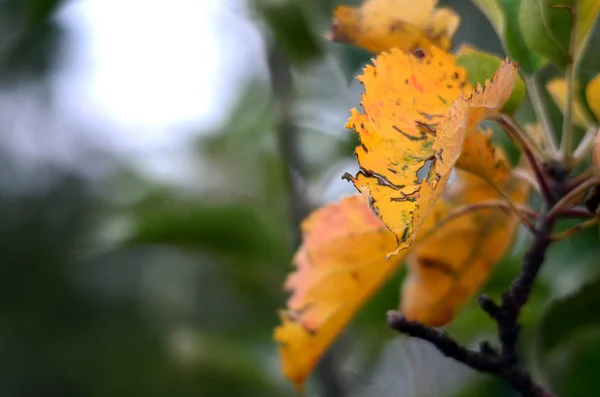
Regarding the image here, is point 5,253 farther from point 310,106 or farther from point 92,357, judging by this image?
point 310,106

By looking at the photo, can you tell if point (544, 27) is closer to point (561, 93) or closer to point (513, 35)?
point (513, 35)

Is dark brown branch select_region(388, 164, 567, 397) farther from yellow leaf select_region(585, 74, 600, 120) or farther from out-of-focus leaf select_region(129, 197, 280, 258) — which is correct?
out-of-focus leaf select_region(129, 197, 280, 258)

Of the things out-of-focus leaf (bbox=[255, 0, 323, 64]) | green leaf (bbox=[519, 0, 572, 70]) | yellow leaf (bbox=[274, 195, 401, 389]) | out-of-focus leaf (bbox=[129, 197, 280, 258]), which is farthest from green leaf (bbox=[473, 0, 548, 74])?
out-of-focus leaf (bbox=[129, 197, 280, 258])

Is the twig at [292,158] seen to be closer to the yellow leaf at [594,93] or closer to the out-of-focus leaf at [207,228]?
the out-of-focus leaf at [207,228]

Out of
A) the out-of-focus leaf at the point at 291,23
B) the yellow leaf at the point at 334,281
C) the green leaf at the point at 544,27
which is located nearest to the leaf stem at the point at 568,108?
the green leaf at the point at 544,27

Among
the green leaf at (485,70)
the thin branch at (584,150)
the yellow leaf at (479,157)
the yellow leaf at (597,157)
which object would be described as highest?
the green leaf at (485,70)

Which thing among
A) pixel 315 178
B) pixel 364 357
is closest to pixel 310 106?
pixel 315 178
